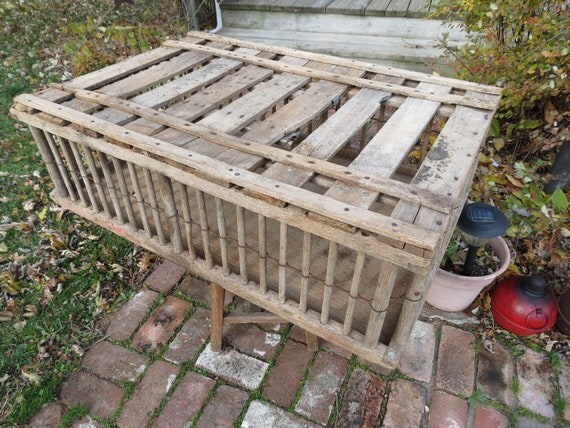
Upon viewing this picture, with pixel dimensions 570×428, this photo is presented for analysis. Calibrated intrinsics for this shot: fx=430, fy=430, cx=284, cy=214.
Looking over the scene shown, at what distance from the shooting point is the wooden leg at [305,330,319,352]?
2.42m

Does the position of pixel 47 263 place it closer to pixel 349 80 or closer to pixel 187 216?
pixel 187 216

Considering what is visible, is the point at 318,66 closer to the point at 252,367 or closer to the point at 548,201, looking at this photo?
the point at 252,367

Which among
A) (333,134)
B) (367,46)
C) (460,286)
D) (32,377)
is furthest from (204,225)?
(367,46)

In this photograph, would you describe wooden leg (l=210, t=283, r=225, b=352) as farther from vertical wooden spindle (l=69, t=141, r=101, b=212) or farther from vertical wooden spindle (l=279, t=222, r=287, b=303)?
vertical wooden spindle (l=69, t=141, r=101, b=212)

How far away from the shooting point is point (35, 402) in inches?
89.7

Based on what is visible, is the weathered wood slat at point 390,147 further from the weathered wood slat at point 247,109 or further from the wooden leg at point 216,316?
the wooden leg at point 216,316

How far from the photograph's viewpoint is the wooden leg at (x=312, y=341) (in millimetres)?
2422

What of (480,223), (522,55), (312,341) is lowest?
(312,341)

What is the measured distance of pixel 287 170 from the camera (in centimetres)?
154

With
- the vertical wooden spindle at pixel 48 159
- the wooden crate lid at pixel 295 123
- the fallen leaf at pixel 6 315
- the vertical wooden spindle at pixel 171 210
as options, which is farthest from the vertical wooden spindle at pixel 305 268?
the fallen leaf at pixel 6 315

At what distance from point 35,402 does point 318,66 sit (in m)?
2.36

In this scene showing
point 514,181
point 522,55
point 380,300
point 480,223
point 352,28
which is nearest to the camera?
point 380,300

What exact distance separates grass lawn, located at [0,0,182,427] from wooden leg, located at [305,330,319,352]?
1.24 meters

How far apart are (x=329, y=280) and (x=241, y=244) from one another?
1.28 ft
